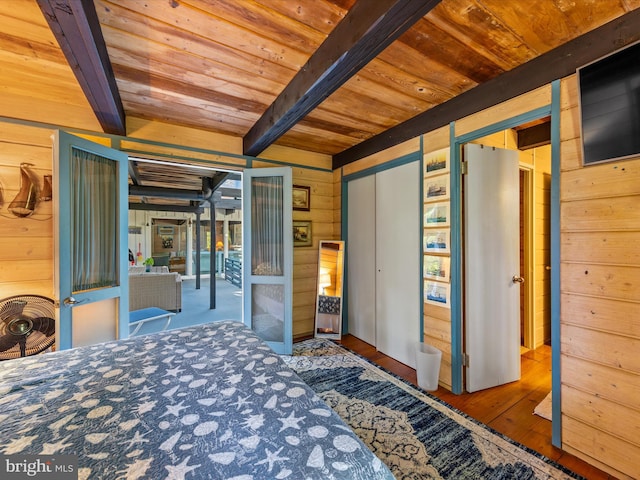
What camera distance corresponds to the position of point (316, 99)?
183 cm

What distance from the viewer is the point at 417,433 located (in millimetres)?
1781

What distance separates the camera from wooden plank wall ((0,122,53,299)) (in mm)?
2041

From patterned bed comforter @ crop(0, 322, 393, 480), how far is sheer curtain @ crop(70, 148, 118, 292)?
94 cm

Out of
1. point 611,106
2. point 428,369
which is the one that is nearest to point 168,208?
point 428,369

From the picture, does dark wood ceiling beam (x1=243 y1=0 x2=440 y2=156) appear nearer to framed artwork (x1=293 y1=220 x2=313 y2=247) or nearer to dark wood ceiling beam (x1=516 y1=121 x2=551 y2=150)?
framed artwork (x1=293 y1=220 x2=313 y2=247)

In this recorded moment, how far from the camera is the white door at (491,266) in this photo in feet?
7.48

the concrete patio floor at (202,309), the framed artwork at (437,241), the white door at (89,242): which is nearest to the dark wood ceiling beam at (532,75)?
the framed artwork at (437,241)

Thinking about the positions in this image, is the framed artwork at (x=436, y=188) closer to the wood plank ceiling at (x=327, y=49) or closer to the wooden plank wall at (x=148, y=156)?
the wood plank ceiling at (x=327, y=49)

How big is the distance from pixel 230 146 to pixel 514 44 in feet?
8.78

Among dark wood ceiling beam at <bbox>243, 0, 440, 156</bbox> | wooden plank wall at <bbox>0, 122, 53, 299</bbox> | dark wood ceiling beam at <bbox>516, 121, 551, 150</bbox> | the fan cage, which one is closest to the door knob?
the fan cage

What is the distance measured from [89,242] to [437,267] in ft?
10.0

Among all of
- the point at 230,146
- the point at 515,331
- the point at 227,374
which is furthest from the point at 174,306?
the point at 515,331

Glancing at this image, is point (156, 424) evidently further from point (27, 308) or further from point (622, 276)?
point (622, 276)

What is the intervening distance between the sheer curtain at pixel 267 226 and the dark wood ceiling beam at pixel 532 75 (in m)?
1.54
